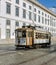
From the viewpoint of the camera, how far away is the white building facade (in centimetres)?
4956

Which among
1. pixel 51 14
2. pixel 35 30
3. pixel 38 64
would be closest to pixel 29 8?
pixel 51 14

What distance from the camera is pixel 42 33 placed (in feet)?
110

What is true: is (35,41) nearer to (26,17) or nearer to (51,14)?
(26,17)

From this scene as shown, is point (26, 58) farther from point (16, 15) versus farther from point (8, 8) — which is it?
point (16, 15)

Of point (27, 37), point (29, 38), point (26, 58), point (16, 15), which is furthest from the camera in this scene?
point (16, 15)

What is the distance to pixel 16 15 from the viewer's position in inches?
2228

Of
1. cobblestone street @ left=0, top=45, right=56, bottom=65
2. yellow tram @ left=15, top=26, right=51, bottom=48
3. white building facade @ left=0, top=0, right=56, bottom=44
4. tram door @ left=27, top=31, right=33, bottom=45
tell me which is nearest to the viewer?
cobblestone street @ left=0, top=45, right=56, bottom=65

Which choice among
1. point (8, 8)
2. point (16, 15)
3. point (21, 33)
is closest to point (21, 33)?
point (21, 33)

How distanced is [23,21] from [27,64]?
47.1 metres

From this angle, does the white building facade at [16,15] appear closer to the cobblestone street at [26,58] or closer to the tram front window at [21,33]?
the tram front window at [21,33]

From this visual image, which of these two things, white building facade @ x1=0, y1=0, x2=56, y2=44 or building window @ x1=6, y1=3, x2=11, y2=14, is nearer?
white building facade @ x1=0, y1=0, x2=56, y2=44

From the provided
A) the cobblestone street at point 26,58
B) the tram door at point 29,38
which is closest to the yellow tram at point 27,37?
the tram door at point 29,38

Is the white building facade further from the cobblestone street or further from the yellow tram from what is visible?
the cobblestone street

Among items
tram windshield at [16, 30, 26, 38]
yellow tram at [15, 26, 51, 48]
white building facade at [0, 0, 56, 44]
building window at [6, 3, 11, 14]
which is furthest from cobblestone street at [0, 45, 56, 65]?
building window at [6, 3, 11, 14]
